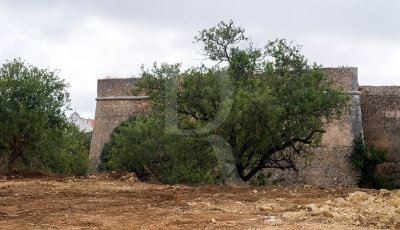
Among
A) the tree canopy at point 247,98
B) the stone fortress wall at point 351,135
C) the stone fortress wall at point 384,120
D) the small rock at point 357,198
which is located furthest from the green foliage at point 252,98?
the stone fortress wall at point 384,120

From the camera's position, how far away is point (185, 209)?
5.38 meters

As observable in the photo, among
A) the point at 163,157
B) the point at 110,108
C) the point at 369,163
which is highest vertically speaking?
the point at 110,108

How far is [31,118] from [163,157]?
3550 mm

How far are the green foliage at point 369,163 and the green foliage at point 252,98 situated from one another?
6.62 metres

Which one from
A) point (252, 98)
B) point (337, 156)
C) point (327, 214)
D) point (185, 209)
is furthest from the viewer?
point (337, 156)

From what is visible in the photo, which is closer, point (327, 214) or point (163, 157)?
point (327, 214)

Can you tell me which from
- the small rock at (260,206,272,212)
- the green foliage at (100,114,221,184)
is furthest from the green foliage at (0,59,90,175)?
the small rock at (260,206,272,212)

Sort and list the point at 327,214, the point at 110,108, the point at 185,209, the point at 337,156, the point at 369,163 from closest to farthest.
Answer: the point at 327,214, the point at 185,209, the point at 369,163, the point at 337,156, the point at 110,108

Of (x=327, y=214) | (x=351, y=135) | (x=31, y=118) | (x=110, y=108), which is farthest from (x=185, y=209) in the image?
(x=110, y=108)

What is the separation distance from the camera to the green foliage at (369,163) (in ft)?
52.0

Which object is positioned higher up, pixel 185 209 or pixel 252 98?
pixel 252 98

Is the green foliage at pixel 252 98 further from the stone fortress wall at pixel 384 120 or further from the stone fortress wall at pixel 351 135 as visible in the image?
the stone fortress wall at pixel 384 120

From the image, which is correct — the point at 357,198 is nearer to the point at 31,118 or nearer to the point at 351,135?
the point at 31,118

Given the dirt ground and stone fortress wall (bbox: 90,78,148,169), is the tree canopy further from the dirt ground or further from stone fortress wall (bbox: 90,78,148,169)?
stone fortress wall (bbox: 90,78,148,169)
